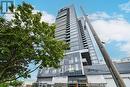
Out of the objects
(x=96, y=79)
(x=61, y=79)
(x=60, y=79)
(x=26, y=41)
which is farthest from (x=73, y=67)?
(x=26, y=41)

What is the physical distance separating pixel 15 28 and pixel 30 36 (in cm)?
119

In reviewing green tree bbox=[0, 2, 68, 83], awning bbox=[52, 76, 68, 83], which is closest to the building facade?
awning bbox=[52, 76, 68, 83]

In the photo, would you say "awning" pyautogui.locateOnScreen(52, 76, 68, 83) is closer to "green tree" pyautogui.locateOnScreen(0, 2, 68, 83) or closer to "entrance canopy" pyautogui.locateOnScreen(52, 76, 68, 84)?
"entrance canopy" pyautogui.locateOnScreen(52, 76, 68, 84)

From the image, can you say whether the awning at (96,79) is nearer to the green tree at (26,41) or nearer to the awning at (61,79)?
the awning at (61,79)

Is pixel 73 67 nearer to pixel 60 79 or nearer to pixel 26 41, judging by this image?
pixel 60 79

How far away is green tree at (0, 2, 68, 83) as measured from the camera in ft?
48.2

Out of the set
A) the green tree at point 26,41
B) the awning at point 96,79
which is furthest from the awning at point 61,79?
the green tree at point 26,41

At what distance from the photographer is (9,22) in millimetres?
15070

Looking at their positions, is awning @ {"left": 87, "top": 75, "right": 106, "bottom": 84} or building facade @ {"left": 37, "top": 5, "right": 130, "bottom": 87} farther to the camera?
building facade @ {"left": 37, "top": 5, "right": 130, "bottom": 87}

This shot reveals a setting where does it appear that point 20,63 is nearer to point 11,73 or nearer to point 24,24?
point 11,73

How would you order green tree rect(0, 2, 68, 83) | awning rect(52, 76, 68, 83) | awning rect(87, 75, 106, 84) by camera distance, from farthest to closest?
1. awning rect(52, 76, 68, 83)
2. awning rect(87, 75, 106, 84)
3. green tree rect(0, 2, 68, 83)

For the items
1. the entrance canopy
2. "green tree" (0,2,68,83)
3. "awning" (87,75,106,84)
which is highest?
the entrance canopy

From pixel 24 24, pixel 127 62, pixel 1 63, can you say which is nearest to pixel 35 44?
pixel 24 24

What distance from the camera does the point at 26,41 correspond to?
14727 mm
